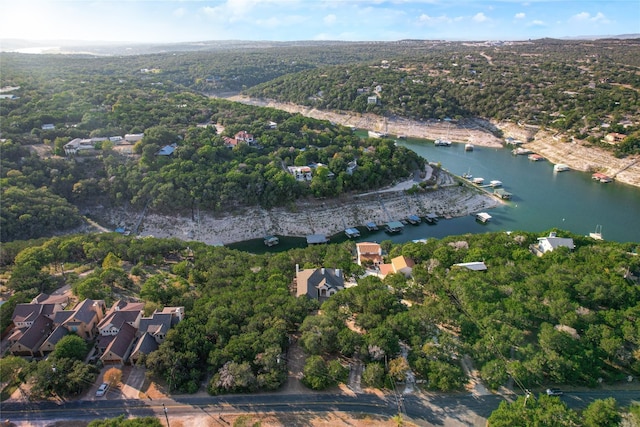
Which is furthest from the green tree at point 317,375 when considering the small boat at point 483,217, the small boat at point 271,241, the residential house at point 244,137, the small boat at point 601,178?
the small boat at point 601,178

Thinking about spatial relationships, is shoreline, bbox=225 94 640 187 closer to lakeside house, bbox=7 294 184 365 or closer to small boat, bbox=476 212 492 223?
small boat, bbox=476 212 492 223

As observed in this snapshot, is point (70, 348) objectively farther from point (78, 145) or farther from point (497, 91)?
point (497, 91)

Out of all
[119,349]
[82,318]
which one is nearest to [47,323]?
[82,318]

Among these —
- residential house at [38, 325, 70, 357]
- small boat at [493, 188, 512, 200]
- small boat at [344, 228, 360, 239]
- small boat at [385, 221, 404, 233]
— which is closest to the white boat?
small boat at [493, 188, 512, 200]

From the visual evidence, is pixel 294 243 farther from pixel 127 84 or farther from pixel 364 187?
pixel 127 84

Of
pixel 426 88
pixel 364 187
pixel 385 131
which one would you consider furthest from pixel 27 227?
pixel 426 88

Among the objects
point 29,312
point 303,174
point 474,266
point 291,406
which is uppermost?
point 303,174
